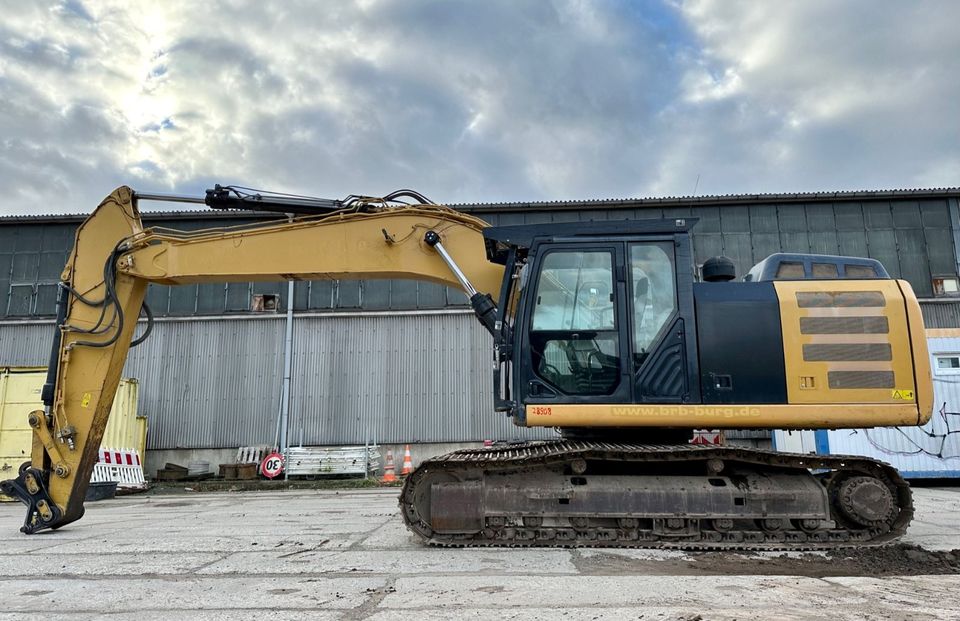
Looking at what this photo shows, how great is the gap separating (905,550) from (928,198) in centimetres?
1918

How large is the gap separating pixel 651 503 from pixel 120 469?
14992 millimetres

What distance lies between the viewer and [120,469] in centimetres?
1591

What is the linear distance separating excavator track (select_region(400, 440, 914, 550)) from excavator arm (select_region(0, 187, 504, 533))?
85.4 inches

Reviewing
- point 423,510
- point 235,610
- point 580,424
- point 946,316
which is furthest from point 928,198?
A: point 235,610

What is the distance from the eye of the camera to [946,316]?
64.8 ft

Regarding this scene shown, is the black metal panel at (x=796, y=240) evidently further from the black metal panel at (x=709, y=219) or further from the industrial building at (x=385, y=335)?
the black metal panel at (x=709, y=219)

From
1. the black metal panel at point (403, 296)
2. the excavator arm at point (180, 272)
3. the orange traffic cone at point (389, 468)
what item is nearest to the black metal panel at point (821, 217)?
the black metal panel at point (403, 296)

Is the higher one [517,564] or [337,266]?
[337,266]

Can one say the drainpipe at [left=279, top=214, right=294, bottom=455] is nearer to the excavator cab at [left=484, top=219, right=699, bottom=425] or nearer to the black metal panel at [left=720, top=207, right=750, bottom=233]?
the black metal panel at [left=720, top=207, right=750, bottom=233]

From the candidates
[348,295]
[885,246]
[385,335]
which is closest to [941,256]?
[885,246]

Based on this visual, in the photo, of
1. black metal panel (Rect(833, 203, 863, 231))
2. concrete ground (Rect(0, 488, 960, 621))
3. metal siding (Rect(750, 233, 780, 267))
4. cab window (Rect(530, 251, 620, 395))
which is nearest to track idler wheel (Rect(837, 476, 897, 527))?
concrete ground (Rect(0, 488, 960, 621))

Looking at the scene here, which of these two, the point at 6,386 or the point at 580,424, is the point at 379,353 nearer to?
the point at 6,386

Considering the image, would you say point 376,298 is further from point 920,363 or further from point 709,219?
point 920,363

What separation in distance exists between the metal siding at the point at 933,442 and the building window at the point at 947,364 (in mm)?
100
